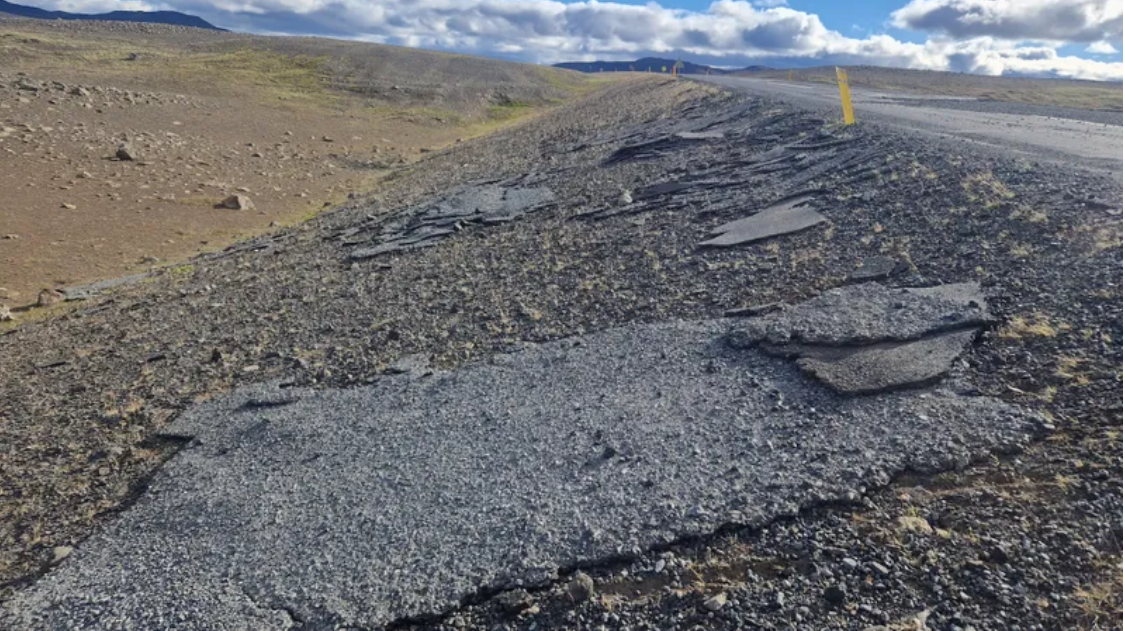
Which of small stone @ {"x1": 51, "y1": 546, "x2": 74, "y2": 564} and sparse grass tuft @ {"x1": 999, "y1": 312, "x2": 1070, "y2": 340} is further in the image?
sparse grass tuft @ {"x1": 999, "y1": 312, "x2": 1070, "y2": 340}

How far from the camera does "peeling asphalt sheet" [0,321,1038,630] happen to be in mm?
4031

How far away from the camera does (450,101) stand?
39656 mm

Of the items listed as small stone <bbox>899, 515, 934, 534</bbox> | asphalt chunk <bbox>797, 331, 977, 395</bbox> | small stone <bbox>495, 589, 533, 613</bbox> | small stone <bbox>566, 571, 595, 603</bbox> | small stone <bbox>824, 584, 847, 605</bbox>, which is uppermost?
asphalt chunk <bbox>797, 331, 977, 395</bbox>

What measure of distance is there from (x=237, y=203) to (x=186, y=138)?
7026 mm

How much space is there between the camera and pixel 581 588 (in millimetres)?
3729

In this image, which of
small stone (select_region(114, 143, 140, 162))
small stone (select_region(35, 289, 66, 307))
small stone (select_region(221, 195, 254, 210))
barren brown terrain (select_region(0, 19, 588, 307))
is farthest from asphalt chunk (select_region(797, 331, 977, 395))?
small stone (select_region(114, 143, 140, 162))

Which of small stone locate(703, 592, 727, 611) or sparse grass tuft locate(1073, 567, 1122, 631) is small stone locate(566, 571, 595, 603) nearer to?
small stone locate(703, 592, 727, 611)

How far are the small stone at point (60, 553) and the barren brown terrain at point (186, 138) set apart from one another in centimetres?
862

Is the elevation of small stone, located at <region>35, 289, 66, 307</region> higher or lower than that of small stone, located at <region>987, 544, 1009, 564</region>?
lower

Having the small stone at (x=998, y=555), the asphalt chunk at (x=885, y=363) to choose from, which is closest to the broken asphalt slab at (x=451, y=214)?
the asphalt chunk at (x=885, y=363)

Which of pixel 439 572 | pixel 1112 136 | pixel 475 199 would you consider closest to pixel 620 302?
pixel 439 572

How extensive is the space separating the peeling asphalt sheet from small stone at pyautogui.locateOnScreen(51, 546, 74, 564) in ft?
0.33

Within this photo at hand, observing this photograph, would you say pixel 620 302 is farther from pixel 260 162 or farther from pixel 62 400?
pixel 260 162

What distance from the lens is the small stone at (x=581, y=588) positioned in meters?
3.70
